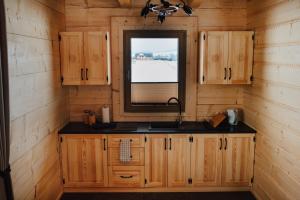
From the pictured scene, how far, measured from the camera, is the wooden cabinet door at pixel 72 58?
3.32 m

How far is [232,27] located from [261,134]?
1.53 metres

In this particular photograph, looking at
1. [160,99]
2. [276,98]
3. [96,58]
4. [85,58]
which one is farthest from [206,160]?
[85,58]

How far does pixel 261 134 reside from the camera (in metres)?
3.17

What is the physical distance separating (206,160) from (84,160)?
5.25ft

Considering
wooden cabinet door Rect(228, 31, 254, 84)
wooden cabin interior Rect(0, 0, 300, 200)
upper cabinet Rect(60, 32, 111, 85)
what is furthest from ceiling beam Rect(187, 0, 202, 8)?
upper cabinet Rect(60, 32, 111, 85)

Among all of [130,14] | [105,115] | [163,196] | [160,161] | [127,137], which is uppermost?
[130,14]

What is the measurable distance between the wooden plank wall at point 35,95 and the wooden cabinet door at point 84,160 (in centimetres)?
14

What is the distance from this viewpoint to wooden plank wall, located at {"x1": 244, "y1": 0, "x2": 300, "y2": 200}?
2.48 metres

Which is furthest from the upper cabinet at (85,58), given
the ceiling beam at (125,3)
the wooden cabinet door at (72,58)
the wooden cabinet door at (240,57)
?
the wooden cabinet door at (240,57)

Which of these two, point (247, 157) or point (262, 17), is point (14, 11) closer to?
point (262, 17)

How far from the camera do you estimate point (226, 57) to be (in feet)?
11.1

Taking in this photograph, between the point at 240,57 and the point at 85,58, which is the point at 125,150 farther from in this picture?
the point at 240,57

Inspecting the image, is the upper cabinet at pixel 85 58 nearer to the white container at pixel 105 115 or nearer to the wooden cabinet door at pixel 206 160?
the white container at pixel 105 115

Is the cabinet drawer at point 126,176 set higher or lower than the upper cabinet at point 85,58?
lower
